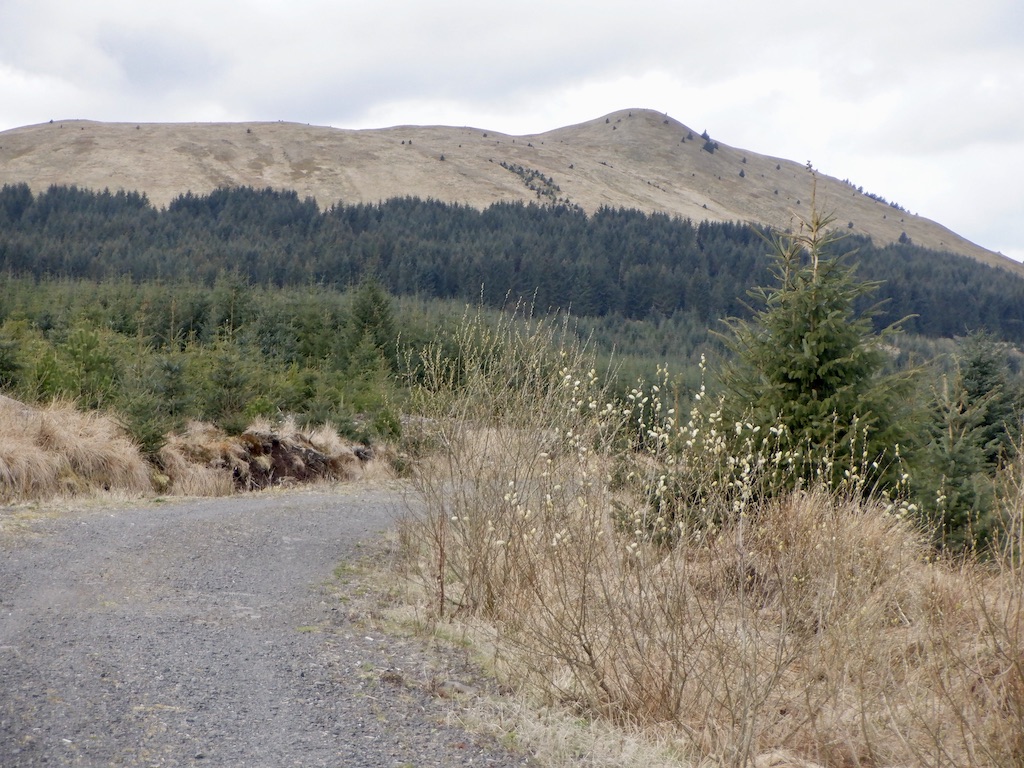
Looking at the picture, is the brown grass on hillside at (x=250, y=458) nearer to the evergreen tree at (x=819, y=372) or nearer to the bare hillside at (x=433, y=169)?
the evergreen tree at (x=819, y=372)

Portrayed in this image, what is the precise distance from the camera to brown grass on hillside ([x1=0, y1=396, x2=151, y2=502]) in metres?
10.4

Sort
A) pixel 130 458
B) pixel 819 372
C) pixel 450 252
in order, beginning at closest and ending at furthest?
pixel 819 372 < pixel 130 458 < pixel 450 252

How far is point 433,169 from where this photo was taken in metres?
125

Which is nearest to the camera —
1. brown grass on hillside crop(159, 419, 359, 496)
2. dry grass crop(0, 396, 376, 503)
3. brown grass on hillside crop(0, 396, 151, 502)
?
brown grass on hillside crop(0, 396, 151, 502)

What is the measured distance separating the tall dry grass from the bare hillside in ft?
277

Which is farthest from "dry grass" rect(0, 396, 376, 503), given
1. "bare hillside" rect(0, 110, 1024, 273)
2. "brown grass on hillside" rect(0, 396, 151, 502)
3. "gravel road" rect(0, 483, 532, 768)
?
"bare hillside" rect(0, 110, 1024, 273)

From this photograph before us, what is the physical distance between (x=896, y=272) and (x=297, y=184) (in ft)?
236

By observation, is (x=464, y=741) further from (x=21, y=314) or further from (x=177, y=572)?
(x=21, y=314)

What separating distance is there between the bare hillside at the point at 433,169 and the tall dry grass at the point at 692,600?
84.3 meters

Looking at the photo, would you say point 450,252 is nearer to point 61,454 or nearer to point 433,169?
point 433,169

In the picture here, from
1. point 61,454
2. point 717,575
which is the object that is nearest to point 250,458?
point 61,454

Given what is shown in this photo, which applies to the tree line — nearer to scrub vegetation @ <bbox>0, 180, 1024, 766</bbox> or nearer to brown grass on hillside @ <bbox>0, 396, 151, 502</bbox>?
scrub vegetation @ <bbox>0, 180, 1024, 766</bbox>

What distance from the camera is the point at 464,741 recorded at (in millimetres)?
4105

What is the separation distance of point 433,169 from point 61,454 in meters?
118
